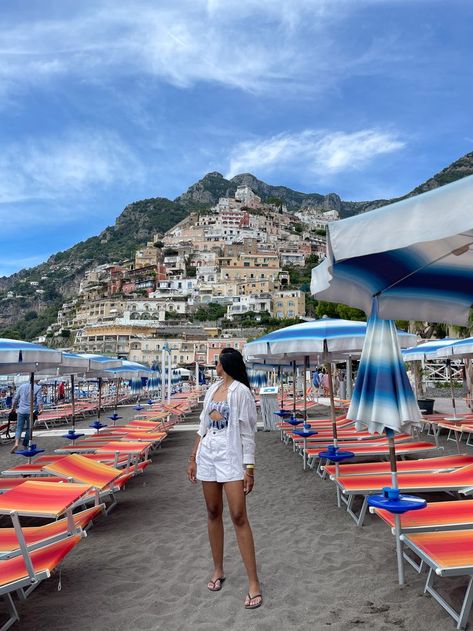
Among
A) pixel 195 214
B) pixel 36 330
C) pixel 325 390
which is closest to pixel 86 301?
pixel 36 330

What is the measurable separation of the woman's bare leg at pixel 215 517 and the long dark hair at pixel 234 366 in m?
0.66

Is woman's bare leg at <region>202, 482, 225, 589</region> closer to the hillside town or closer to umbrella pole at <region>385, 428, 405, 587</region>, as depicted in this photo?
umbrella pole at <region>385, 428, 405, 587</region>

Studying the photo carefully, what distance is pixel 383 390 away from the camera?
300cm

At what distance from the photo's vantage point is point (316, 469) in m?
6.86

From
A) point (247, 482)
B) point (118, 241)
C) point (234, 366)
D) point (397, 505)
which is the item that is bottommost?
point (397, 505)

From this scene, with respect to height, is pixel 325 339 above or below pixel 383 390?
above

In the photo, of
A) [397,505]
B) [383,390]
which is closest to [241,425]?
[383,390]

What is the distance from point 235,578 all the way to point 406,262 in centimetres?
235

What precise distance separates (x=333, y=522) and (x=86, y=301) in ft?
362

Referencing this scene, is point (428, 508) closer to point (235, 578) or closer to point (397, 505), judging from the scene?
point (397, 505)

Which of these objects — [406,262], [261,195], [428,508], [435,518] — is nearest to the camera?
[406,262]

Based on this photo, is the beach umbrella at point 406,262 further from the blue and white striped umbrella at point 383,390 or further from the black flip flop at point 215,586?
the black flip flop at point 215,586

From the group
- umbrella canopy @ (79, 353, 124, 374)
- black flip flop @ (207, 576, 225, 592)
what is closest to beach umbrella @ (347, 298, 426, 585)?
black flip flop @ (207, 576, 225, 592)

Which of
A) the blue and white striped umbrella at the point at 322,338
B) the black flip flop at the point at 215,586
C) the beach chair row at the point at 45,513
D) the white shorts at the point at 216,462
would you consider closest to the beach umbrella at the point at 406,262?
the white shorts at the point at 216,462
